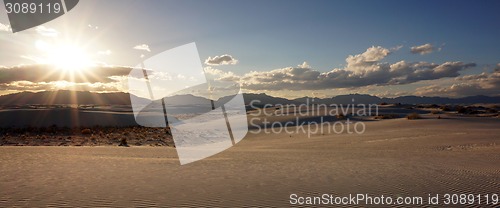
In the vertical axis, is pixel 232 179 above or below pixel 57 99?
below

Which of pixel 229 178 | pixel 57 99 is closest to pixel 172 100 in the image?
pixel 57 99

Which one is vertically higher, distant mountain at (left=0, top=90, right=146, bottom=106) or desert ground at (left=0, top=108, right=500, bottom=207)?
distant mountain at (left=0, top=90, right=146, bottom=106)

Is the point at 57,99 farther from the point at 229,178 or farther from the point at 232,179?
the point at 232,179

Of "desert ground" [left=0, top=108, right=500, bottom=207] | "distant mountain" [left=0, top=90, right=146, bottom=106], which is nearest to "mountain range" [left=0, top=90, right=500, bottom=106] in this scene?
"distant mountain" [left=0, top=90, right=146, bottom=106]

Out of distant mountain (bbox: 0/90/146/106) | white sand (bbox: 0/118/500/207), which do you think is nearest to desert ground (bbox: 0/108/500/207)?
white sand (bbox: 0/118/500/207)

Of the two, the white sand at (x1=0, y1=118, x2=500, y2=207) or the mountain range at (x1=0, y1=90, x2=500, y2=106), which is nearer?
the white sand at (x1=0, y1=118, x2=500, y2=207)

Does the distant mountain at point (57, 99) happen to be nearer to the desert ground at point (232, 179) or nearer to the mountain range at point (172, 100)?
the mountain range at point (172, 100)

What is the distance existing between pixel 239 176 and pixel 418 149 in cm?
1130

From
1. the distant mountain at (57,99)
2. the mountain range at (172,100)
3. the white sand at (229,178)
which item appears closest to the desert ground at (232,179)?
the white sand at (229,178)

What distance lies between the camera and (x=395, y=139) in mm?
22859

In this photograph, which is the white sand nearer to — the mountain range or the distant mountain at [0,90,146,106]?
the mountain range

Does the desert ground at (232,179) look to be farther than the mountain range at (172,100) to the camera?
No

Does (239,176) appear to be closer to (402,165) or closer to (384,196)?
(384,196)

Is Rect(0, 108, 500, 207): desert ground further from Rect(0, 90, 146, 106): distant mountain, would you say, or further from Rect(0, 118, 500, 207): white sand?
Rect(0, 90, 146, 106): distant mountain
